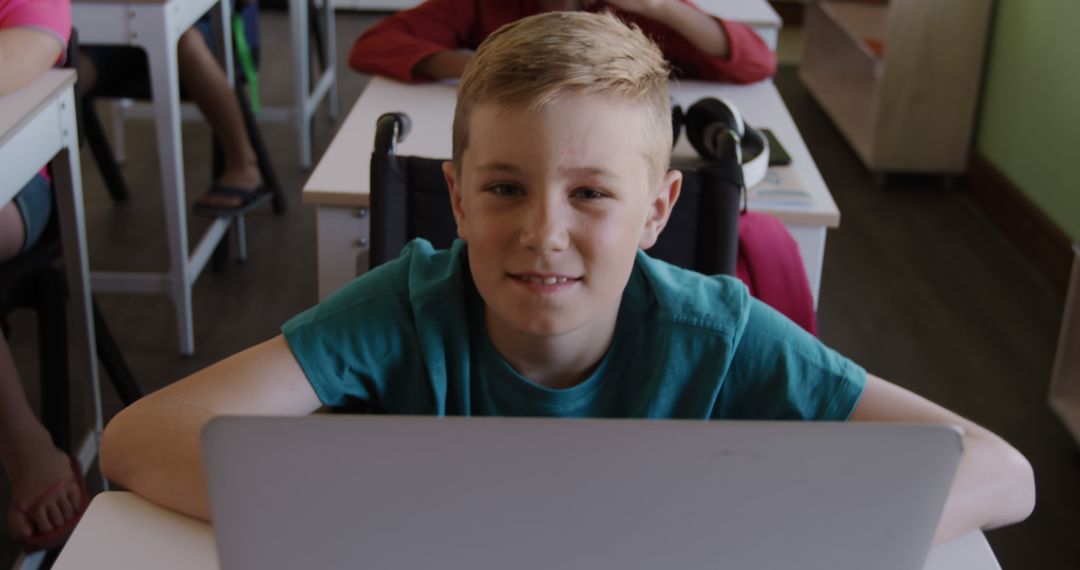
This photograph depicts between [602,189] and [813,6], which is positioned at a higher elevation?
[602,189]

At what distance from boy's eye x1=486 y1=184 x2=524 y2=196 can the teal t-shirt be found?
0.17 m

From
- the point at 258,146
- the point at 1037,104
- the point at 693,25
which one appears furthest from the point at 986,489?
the point at 1037,104

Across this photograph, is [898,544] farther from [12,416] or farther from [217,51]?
[217,51]

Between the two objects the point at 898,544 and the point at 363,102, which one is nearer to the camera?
the point at 898,544

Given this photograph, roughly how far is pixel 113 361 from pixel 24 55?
22.4 inches

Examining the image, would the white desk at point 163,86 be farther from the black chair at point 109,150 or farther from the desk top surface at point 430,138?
the desk top surface at point 430,138

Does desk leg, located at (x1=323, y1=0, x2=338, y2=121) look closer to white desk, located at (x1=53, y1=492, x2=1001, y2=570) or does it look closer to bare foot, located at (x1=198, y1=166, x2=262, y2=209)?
bare foot, located at (x1=198, y1=166, x2=262, y2=209)

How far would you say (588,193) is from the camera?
3.22 feet

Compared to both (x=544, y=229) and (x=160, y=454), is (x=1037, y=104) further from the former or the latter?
(x=160, y=454)

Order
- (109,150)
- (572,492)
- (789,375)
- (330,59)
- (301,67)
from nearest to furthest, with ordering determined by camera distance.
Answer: (572,492)
(789,375)
(109,150)
(301,67)
(330,59)

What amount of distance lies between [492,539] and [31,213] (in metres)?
1.52

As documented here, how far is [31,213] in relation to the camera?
6.45ft

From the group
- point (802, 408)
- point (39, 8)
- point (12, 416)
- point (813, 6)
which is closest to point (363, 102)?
point (39, 8)

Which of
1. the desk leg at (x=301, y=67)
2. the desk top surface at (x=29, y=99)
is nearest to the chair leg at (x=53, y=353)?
the desk top surface at (x=29, y=99)
